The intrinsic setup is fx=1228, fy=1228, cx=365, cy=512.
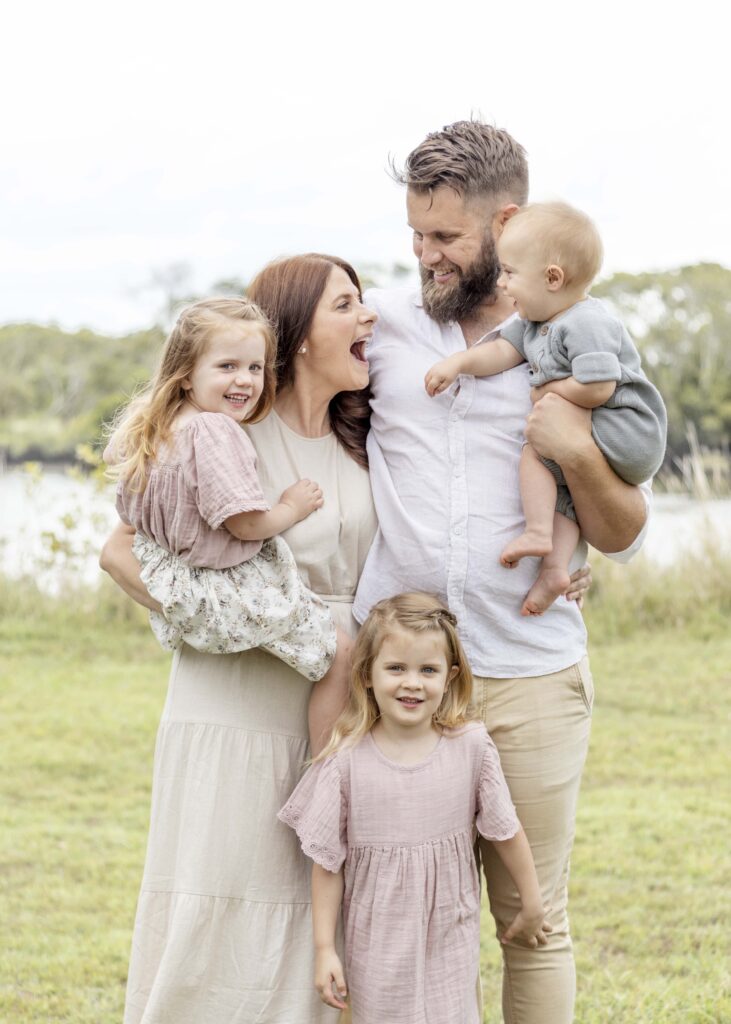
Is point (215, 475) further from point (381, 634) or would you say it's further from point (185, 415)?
point (381, 634)

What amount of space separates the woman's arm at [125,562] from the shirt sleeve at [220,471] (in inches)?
12.0

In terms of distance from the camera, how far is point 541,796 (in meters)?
2.64

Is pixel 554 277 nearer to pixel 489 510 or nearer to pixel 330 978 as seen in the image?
pixel 489 510

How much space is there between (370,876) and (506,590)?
2.15 feet

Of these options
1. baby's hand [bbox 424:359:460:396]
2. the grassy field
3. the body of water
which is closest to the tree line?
the body of water

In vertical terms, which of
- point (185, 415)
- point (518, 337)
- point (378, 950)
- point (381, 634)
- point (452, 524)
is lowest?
point (378, 950)

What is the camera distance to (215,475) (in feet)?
8.02

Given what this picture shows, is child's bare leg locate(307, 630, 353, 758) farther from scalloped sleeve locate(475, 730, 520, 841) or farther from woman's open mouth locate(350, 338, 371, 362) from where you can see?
woman's open mouth locate(350, 338, 371, 362)

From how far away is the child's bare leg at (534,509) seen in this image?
8.30 feet

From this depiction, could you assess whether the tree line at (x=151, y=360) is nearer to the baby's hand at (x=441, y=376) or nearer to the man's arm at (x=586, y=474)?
the man's arm at (x=586, y=474)

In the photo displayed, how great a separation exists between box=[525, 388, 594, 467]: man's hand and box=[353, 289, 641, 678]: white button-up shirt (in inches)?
5.2

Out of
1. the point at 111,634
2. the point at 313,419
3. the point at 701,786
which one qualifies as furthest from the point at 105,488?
the point at 313,419

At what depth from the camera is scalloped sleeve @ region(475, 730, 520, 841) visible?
253 centimetres

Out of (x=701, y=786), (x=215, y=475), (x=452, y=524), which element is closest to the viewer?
(x=215, y=475)
